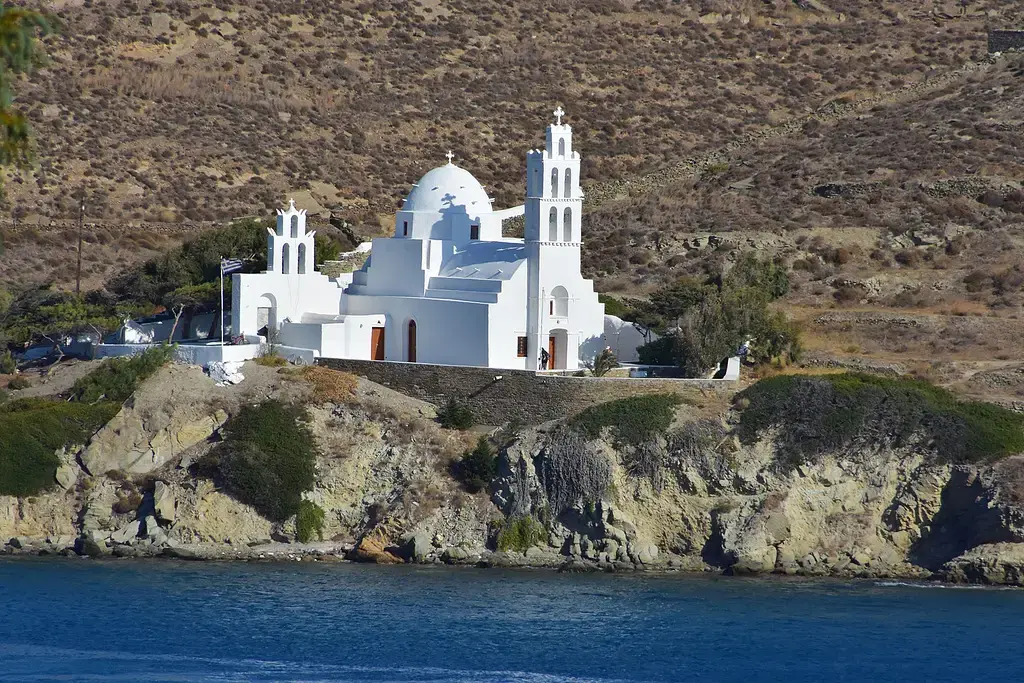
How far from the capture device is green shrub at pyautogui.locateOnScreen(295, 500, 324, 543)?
178 feet

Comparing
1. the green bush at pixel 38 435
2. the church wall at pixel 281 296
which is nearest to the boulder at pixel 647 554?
the church wall at pixel 281 296

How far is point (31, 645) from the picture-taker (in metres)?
44.9

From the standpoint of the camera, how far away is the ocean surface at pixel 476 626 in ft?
142

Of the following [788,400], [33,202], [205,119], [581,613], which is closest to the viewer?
[581,613]

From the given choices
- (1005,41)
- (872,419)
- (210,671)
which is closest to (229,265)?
(872,419)

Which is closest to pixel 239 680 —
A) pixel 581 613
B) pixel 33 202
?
pixel 581 613

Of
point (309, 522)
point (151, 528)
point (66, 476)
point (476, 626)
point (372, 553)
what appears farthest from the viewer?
point (66, 476)

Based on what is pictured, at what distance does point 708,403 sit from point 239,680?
59.0ft

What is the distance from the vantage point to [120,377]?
59219 millimetres

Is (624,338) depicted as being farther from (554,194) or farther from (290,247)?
(290,247)

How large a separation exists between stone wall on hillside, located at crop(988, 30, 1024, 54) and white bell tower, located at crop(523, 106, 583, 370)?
1910 inches

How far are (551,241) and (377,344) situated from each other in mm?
6502

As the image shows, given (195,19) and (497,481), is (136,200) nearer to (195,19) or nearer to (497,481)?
(195,19)

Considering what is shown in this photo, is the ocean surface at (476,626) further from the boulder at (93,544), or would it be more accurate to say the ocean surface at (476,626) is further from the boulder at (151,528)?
the boulder at (151,528)
